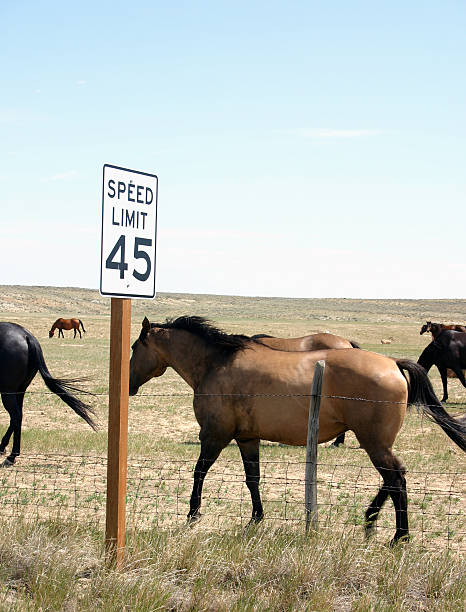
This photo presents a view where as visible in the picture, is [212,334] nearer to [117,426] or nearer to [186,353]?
[186,353]

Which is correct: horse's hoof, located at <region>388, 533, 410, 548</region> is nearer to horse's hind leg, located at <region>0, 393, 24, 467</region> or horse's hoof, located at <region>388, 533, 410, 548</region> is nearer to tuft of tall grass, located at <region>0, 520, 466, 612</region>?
tuft of tall grass, located at <region>0, 520, 466, 612</region>

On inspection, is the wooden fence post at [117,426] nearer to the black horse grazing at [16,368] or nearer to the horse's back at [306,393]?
the horse's back at [306,393]

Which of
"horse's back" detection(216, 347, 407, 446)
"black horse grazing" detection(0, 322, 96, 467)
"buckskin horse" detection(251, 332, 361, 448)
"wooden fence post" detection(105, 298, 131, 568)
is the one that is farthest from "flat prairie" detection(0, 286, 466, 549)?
"buckskin horse" detection(251, 332, 361, 448)

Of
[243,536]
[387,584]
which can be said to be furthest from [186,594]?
[387,584]

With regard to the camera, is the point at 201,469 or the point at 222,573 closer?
the point at 222,573

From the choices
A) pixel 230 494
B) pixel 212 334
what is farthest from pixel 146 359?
pixel 230 494

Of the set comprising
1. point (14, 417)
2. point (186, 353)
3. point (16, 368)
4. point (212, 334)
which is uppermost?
point (212, 334)

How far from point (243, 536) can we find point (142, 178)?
2.75 metres

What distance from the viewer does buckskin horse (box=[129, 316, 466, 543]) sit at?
21.3 feet

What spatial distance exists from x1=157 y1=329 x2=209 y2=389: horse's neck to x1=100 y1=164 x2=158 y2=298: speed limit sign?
254cm

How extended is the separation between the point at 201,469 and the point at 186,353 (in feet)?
4.45

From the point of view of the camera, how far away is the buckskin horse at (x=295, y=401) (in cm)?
648

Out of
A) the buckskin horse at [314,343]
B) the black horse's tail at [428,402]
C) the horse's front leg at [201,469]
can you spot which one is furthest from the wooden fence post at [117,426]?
the buckskin horse at [314,343]

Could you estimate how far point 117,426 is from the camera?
202 inches
